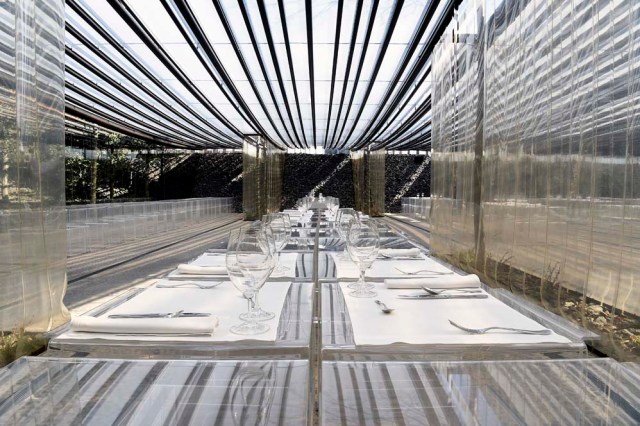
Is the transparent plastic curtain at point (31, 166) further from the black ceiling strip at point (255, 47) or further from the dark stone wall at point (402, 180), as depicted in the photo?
the dark stone wall at point (402, 180)

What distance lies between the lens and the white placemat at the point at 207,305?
109 cm

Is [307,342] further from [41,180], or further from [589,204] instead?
[589,204]

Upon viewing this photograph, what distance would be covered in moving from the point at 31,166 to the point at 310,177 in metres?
22.5

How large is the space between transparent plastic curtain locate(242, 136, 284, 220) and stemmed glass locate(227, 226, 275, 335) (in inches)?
526

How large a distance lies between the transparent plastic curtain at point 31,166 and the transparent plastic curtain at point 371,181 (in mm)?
15079

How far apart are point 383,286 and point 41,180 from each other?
1.29 meters

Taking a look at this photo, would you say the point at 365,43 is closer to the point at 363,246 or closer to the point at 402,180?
the point at 363,246

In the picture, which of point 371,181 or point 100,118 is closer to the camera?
point 100,118

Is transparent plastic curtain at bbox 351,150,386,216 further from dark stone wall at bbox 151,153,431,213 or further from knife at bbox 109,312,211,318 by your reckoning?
knife at bbox 109,312,211,318

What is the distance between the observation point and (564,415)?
75cm

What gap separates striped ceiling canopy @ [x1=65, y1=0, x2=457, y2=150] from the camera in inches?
208

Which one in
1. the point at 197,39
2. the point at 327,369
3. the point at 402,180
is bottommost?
the point at 327,369

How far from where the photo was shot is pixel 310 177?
79.4 feet

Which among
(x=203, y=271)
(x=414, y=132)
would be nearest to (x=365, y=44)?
(x=203, y=271)
